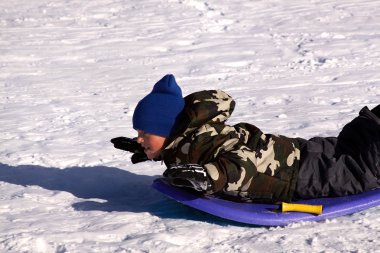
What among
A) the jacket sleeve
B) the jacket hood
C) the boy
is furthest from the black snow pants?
the jacket hood

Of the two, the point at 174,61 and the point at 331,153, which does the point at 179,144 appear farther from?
the point at 174,61

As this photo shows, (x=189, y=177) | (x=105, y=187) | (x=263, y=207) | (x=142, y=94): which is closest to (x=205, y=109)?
(x=189, y=177)

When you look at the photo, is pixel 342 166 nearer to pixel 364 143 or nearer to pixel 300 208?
pixel 364 143

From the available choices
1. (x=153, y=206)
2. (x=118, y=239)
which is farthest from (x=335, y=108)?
(x=118, y=239)

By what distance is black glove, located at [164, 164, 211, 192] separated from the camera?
288cm

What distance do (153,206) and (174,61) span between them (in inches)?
137

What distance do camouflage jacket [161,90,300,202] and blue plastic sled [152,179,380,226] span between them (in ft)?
0.23

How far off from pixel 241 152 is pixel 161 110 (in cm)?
39

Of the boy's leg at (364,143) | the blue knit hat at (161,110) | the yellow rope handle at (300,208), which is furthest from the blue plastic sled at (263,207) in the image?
the blue knit hat at (161,110)

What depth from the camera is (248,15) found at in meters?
8.38

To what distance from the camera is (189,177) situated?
2.88 m

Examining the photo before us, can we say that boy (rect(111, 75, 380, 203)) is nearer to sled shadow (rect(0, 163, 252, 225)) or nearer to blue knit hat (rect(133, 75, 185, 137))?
blue knit hat (rect(133, 75, 185, 137))

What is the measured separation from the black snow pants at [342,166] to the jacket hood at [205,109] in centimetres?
41

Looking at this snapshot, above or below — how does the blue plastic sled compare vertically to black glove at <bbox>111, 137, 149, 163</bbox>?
below
